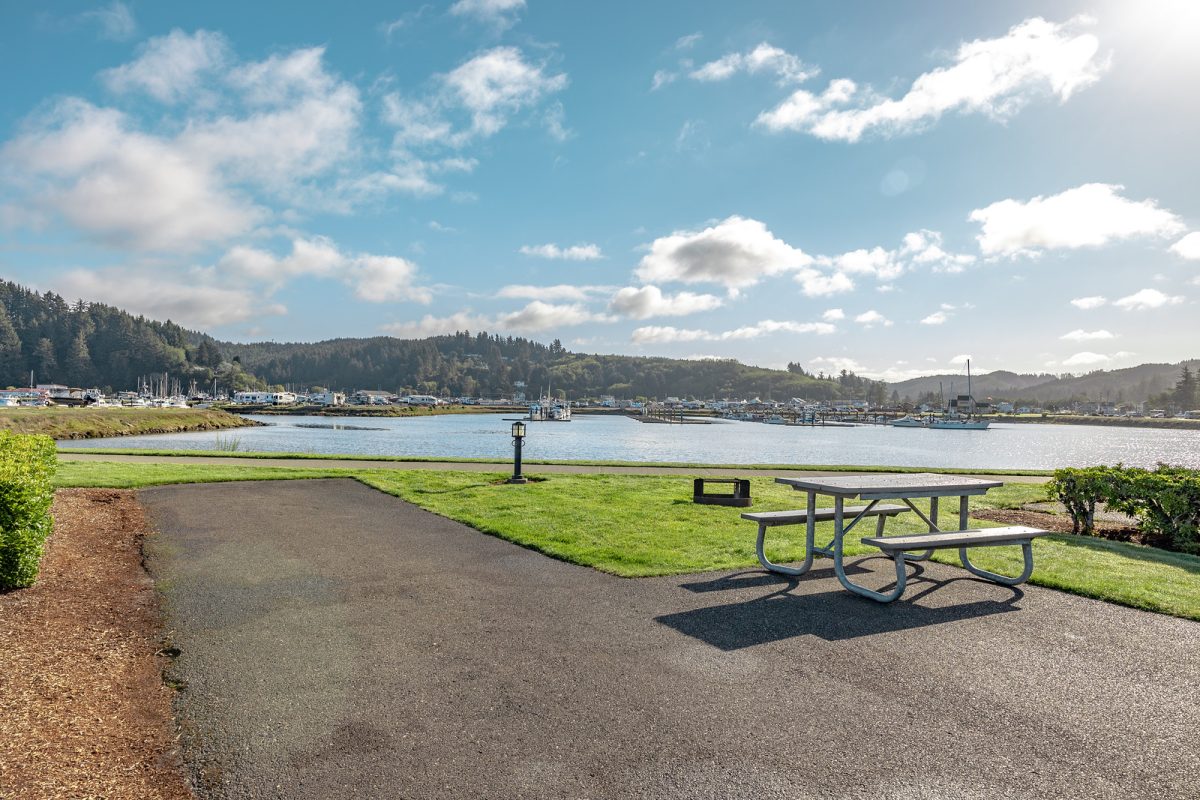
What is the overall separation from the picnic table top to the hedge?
3972 millimetres

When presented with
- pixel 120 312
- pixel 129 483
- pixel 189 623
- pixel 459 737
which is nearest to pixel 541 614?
pixel 459 737

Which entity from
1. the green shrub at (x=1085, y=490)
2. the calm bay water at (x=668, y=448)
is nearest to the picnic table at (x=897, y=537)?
the green shrub at (x=1085, y=490)

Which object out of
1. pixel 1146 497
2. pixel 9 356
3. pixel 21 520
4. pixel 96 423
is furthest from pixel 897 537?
pixel 9 356

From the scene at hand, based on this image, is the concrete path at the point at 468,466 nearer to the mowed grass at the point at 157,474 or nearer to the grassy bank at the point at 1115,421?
the mowed grass at the point at 157,474

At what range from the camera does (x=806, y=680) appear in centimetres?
432

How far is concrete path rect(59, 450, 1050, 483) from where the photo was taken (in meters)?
17.8

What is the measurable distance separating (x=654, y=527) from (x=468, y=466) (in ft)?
33.8

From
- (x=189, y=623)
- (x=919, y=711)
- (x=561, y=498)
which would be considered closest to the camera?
(x=919, y=711)

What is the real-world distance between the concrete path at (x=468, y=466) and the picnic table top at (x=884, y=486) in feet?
33.7

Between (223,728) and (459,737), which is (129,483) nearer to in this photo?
(223,728)

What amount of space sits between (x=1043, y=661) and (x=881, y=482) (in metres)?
2.41

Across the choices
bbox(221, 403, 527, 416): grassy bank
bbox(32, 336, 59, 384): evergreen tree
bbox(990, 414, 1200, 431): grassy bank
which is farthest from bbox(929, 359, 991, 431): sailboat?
bbox(32, 336, 59, 384): evergreen tree

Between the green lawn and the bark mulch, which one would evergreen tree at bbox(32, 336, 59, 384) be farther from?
the bark mulch

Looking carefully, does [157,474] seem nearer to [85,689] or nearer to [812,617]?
[85,689]
